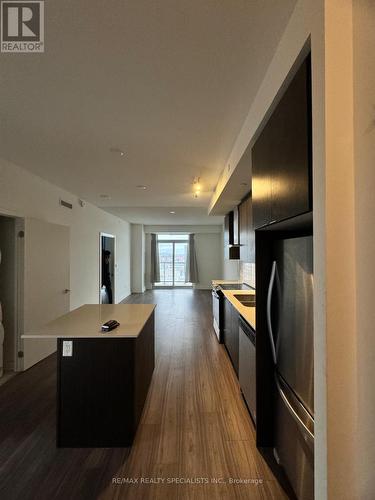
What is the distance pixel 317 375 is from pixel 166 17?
5.78 ft

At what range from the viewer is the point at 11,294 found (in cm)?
323

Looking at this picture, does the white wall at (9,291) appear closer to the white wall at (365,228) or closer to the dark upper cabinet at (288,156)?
the dark upper cabinet at (288,156)

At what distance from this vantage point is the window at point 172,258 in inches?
428

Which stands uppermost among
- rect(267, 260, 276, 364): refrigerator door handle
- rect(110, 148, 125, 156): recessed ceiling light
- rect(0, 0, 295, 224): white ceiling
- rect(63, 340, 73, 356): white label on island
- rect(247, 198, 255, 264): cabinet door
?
rect(110, 148, 125, 156): recessed ceiling light

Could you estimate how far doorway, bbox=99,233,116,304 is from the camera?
641cm

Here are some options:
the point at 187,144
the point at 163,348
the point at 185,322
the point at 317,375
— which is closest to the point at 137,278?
the point at 185,322

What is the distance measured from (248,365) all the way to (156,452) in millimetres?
1026

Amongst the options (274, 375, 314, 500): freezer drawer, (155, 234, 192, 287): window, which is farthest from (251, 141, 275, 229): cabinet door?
(155, 234, 192, 287): window

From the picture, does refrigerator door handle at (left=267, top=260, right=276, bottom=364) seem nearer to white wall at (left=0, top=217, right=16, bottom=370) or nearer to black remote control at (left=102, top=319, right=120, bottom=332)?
black remote control at (left=102, top=319, right=120, bottom=332)

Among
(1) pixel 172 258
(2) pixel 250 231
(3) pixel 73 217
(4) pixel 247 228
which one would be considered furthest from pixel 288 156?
(1) pixel 172 258

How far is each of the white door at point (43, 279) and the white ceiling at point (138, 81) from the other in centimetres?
107

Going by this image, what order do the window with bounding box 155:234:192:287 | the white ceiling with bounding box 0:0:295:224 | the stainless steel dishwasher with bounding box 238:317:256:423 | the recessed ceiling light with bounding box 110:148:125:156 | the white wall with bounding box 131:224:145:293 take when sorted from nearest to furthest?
the white ceiling with bounding box 0:0:295:224, the stainless steel dishwasher with bounding box 238:317:256:423, the recessed ceiling light with bounding box 110:148:125:156, the white wall with bounding box 131:224:145:293, the window with bounding box 155:234:192:287

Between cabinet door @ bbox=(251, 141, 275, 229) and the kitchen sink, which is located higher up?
cabinet door @ bbox=(251, 141, 275, 229)

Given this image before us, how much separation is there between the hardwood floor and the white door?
60 cm
